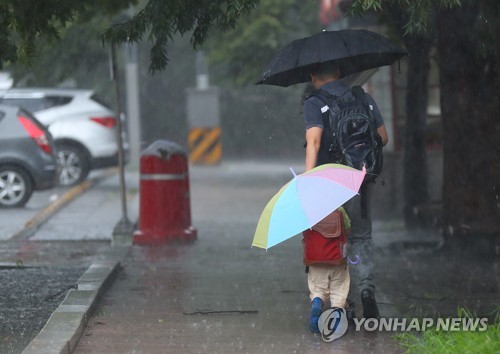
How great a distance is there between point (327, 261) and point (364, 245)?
50 centimetres

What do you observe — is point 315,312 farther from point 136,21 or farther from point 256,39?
point 256,39

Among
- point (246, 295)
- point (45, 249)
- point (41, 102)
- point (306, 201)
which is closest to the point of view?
point (306, 201)

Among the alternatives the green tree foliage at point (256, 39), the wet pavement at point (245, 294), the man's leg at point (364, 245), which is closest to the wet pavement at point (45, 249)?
the wet pavement at point (245, 294)

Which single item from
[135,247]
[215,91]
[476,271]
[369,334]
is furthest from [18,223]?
[215,91]

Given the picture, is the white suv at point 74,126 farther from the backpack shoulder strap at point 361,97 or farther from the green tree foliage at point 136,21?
the backpack shoulder strap at point 361,97

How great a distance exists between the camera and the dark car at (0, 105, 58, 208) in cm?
1521

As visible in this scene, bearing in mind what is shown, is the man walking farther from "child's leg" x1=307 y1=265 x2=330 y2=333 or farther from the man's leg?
"child's leg" x1=307 y1=265 x2=330 y2=333

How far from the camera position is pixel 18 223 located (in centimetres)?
1360

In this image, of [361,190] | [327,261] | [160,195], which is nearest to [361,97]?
[361,190]

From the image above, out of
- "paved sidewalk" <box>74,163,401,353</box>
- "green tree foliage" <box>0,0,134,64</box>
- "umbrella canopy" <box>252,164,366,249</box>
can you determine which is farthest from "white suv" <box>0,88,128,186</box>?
"umbrella canopy" <box>252,164,366,249</box>

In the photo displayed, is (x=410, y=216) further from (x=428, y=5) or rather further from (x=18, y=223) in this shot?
(x=428, y=5)

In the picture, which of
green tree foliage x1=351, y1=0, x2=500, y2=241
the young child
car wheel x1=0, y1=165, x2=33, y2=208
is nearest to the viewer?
the young child

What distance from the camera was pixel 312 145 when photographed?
672 cm

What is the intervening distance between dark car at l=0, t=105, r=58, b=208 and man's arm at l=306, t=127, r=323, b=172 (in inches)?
361
